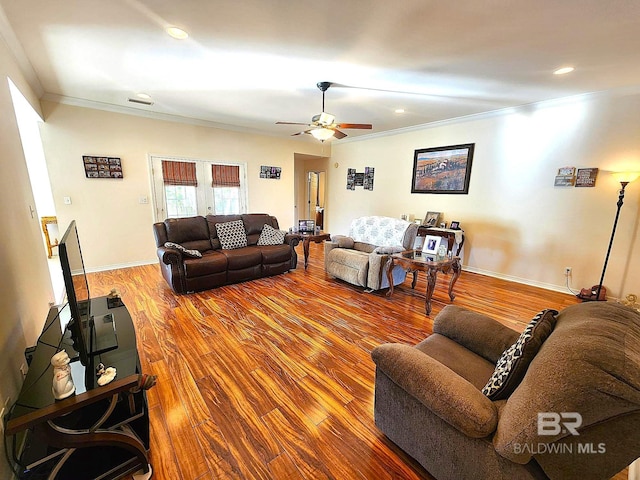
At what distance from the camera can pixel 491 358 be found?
157 cm

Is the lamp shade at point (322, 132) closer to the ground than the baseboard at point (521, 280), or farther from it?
farther from it

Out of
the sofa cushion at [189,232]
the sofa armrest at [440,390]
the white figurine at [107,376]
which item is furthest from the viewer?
the sofa cushion at [189,232]

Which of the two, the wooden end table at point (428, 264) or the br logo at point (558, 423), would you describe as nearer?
the br logo at point (558, 423)

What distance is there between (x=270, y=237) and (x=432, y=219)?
3.09 meters

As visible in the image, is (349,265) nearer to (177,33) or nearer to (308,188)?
(177,33)

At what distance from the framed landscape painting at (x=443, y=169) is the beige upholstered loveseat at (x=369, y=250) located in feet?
5.24

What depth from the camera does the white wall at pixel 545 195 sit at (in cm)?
330

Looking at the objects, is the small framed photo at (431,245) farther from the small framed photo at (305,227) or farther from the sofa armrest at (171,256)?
the sofa armrest at (171,256)

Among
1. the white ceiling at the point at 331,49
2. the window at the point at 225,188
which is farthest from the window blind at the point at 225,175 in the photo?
the white ceiling at the point at 331,49

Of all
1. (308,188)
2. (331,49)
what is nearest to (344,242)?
(331,49)

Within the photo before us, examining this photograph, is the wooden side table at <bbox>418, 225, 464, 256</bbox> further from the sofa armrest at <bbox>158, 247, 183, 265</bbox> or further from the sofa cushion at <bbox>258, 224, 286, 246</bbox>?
the sofa armrest at <bbox>158, 247, 183, 265</bbox>

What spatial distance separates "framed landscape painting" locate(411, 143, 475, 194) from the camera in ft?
15.2

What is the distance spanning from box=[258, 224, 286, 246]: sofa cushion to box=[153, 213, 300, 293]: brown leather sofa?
3.5 inches

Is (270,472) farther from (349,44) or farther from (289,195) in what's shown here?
(289,195)
